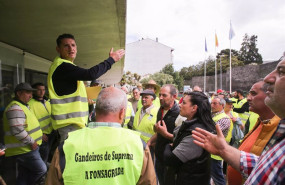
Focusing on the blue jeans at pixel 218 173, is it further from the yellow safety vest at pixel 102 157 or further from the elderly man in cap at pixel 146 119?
the yellow safety vest at pixel 102 157

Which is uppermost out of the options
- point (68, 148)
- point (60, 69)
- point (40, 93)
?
point (60, 69)

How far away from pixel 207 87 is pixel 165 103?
45364 mm

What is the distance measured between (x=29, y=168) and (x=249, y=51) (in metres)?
75.1

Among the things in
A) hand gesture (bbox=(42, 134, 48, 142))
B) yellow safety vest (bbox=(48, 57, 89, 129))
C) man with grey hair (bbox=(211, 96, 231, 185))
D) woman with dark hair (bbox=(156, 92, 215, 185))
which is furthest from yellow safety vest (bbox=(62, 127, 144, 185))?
hand gesture (bbox=(42, 134, 48, 142))

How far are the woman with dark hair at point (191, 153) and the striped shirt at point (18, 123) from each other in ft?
7.73

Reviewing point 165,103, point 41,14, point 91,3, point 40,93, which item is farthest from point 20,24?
point 165,103

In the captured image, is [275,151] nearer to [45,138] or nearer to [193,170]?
[193,170]

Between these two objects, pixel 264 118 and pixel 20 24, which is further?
pixel 20 24

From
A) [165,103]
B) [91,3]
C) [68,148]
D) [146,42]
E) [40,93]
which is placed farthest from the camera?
[146,42]

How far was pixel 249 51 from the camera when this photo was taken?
67.3 meters

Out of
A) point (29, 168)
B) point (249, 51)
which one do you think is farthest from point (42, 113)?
point (249, 51)

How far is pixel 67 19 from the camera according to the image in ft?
12.8

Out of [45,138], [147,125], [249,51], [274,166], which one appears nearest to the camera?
[274,166]

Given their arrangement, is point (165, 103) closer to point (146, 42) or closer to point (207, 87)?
point (207, 87)
